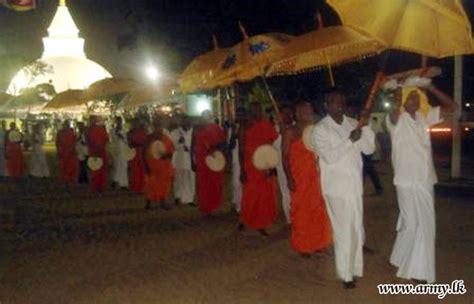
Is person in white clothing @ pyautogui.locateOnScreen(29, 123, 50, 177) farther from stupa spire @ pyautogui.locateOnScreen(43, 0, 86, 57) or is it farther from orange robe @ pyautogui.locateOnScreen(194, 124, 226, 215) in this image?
stupa spire @ pyautogui.locateOnScreen(43, 0, 86, 57)

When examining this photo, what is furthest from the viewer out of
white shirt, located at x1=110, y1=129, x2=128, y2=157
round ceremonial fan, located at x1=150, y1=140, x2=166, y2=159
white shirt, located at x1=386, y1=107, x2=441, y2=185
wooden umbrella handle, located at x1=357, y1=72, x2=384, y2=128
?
white shirt, located at x1=110, y1=129, x2=128, y2=157

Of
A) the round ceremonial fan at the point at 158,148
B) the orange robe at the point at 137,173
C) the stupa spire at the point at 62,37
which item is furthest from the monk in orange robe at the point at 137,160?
the stupa spire at the point at 62,37

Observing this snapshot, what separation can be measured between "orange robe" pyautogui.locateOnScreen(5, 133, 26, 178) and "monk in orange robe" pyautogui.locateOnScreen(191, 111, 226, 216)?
10.6 meters

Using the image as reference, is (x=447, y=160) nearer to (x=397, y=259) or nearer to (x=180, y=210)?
(x=180, y=210)

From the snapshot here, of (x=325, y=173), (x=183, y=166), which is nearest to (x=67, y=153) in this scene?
(x=183, y=166)

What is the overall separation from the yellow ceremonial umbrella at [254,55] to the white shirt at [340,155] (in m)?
3.94

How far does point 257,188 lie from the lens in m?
9.96

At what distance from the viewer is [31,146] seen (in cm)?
2169

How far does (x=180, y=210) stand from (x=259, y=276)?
5.54 m

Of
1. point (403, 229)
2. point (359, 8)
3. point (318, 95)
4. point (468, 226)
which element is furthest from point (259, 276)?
point (318, 95)

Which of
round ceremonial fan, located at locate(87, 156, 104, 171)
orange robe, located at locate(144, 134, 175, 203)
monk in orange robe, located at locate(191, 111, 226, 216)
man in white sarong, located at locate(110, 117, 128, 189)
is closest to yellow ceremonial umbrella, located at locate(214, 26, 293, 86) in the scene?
monk in orange robe, located at locate(191, 111, 226, 216)

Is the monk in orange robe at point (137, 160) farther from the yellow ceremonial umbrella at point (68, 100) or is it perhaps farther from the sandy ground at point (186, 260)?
the yellow ceremonial umbrella at point (68, 100)

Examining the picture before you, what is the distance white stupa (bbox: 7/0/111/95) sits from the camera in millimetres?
72125

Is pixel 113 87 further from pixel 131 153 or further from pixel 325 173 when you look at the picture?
pixel 325 173
